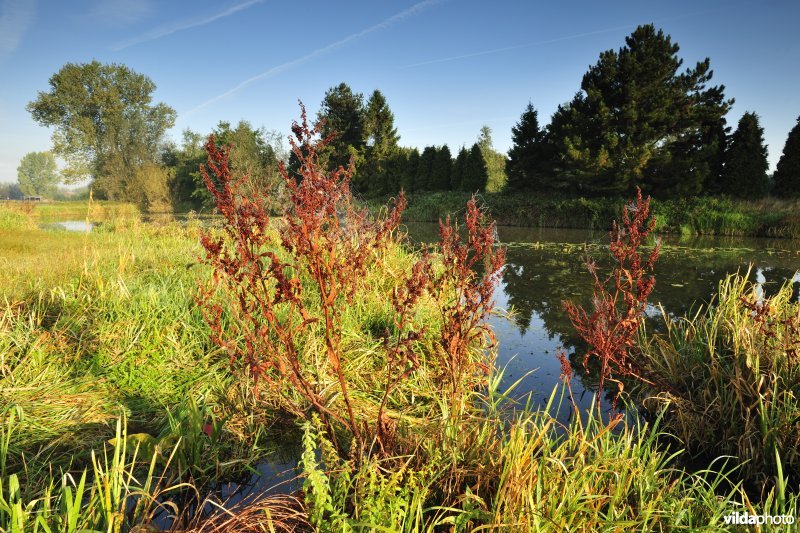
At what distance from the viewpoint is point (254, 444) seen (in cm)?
276

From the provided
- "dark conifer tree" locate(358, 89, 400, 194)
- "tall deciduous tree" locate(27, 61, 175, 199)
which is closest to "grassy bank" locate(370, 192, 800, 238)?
"dark conifer tree" locate(358, 89, 400, 194)

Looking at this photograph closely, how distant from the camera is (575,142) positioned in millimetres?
24438

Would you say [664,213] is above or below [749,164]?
below

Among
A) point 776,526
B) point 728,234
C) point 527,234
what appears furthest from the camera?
point 527,234

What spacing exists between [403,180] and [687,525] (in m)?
34.3

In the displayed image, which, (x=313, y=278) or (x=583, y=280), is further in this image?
(x=583, y=280)

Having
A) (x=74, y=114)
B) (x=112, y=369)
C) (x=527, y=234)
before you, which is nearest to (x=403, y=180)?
(x=527, y=234)

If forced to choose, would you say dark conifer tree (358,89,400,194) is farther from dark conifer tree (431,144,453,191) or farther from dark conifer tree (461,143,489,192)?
dark conifer tree (461,143,489,192)

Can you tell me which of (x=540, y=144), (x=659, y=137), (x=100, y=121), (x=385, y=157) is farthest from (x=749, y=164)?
(x=100, y=121)

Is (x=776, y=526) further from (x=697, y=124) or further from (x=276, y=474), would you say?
(x=697, y=124)

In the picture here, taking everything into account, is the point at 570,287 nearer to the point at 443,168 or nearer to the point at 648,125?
the point at 648,125

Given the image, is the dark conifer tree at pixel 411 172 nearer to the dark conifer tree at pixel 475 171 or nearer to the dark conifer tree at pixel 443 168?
the dark conifer tree at pixel 443 168

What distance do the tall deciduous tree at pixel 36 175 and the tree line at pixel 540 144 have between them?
92.0m

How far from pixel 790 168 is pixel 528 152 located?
14.0 metres
